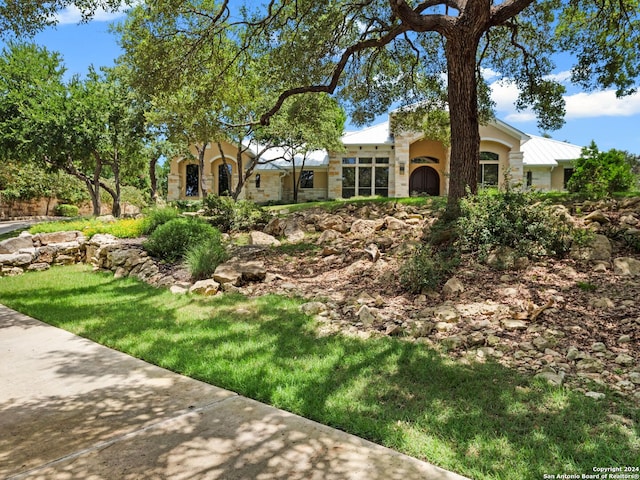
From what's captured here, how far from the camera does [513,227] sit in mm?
7125

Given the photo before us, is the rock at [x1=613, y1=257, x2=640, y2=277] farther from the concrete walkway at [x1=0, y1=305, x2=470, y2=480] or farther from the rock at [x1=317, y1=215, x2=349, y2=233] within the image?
the rock at [x1=317, y1=215, x2=349, y2=233]

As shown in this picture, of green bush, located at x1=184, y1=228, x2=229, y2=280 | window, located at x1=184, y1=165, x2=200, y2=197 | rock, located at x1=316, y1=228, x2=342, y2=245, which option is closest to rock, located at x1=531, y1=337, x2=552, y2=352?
green bush, located at x1=184, y1=228, x2=229, y2=280

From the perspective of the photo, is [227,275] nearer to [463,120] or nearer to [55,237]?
[463,120]

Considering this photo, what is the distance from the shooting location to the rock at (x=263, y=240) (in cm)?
1094

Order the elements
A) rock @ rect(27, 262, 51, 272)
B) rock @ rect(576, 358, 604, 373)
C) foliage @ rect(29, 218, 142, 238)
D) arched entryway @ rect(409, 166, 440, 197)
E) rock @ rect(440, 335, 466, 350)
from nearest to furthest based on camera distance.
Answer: rock @ rect(576, 358, 604, 373) < rock @ rect(440, 335, 466, 350) < rock @ rect(27, 262, 51, 272) < foliage @ rect(29, 218, 142, 238) < arched entryway @ rect(409, 166, 440, 197)

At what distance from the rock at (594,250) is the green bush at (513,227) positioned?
6.8 inches

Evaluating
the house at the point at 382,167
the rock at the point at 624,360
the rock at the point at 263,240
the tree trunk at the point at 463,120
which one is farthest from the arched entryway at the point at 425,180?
the rock at the point at 624,360

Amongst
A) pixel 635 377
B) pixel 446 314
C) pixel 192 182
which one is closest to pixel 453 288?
pixel 446 314

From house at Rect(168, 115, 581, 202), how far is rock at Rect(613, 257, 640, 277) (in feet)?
54.4

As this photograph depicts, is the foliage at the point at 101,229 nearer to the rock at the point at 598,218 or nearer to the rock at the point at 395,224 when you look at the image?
the rock at the point at 395,224

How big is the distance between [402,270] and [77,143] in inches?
601

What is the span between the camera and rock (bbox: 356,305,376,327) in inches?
209

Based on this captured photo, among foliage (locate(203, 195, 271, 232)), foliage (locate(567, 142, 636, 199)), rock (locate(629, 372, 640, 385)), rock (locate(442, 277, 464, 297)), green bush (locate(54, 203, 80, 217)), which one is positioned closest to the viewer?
rock (locate(629, 372, 640, 385))

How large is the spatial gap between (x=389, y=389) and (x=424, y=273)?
295cm
